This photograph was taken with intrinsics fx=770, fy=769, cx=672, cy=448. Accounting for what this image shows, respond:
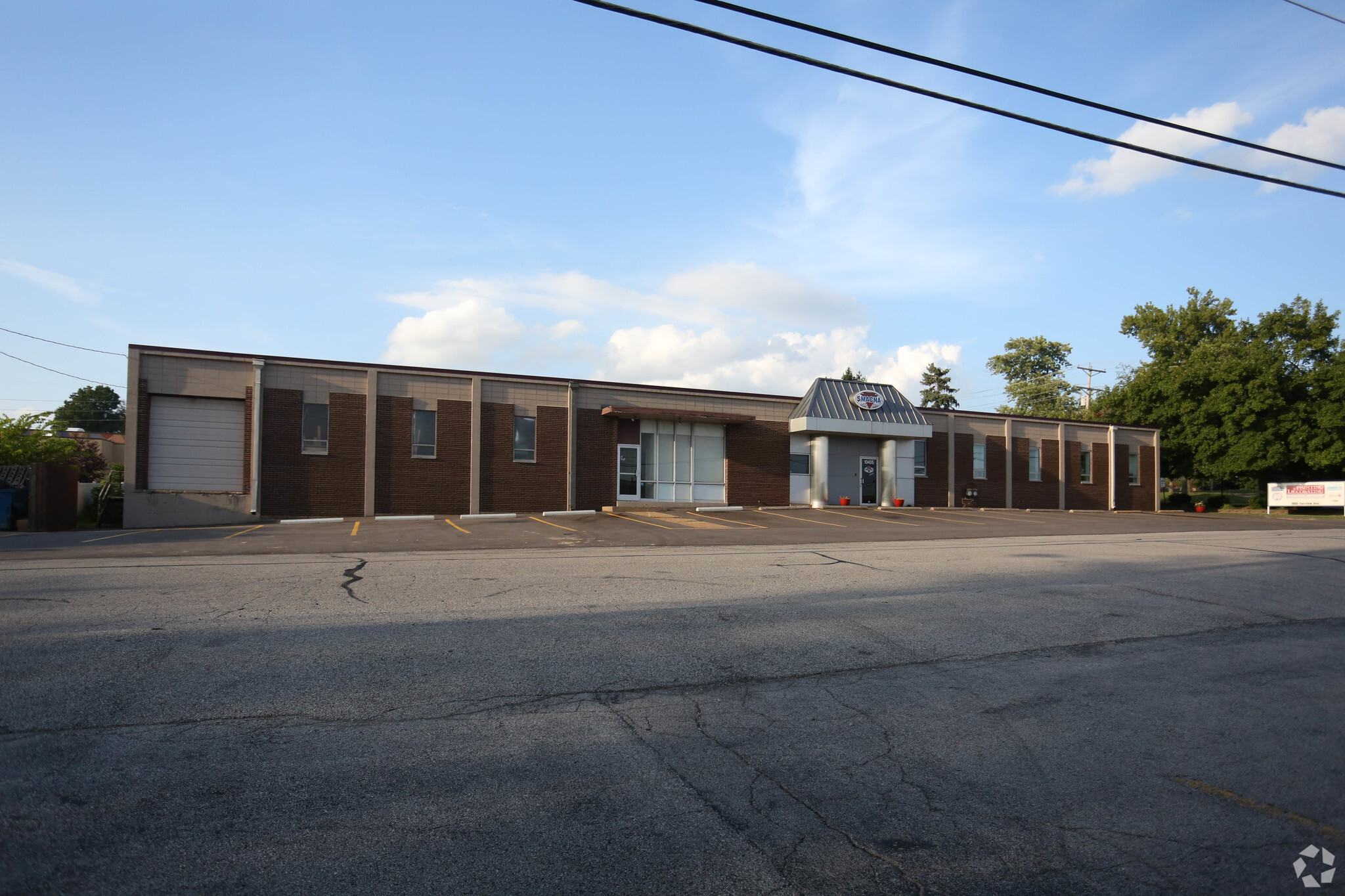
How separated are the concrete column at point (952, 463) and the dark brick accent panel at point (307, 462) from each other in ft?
90.3

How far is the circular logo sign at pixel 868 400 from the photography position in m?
34.9

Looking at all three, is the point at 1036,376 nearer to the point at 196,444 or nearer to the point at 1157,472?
the point at 1157,472

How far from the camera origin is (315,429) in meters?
27.7

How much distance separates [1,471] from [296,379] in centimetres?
878

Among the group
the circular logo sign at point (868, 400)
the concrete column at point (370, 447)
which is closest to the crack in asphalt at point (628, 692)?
the concrete column at point (370, 447)

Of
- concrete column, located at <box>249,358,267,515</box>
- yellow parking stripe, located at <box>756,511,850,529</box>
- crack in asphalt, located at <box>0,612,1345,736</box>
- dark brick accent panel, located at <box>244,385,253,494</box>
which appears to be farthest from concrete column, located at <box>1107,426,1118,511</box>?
dark brick accent panel, located at <box>244,385,253,494</box>

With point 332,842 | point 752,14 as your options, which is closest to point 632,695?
point 332,842

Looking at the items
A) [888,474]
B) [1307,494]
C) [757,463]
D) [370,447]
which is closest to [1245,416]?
[1307,494]

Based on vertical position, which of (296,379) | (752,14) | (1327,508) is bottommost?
(1327,508)

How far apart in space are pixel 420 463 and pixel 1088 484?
36.5 m

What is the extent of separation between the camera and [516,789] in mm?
4273

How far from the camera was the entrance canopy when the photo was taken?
3378 centimetres

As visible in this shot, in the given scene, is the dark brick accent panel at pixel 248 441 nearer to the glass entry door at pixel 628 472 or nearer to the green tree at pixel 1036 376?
the glass entry door at pixel 628 472

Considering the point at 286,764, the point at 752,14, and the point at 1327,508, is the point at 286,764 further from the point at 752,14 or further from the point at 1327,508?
the point at 1327,508
